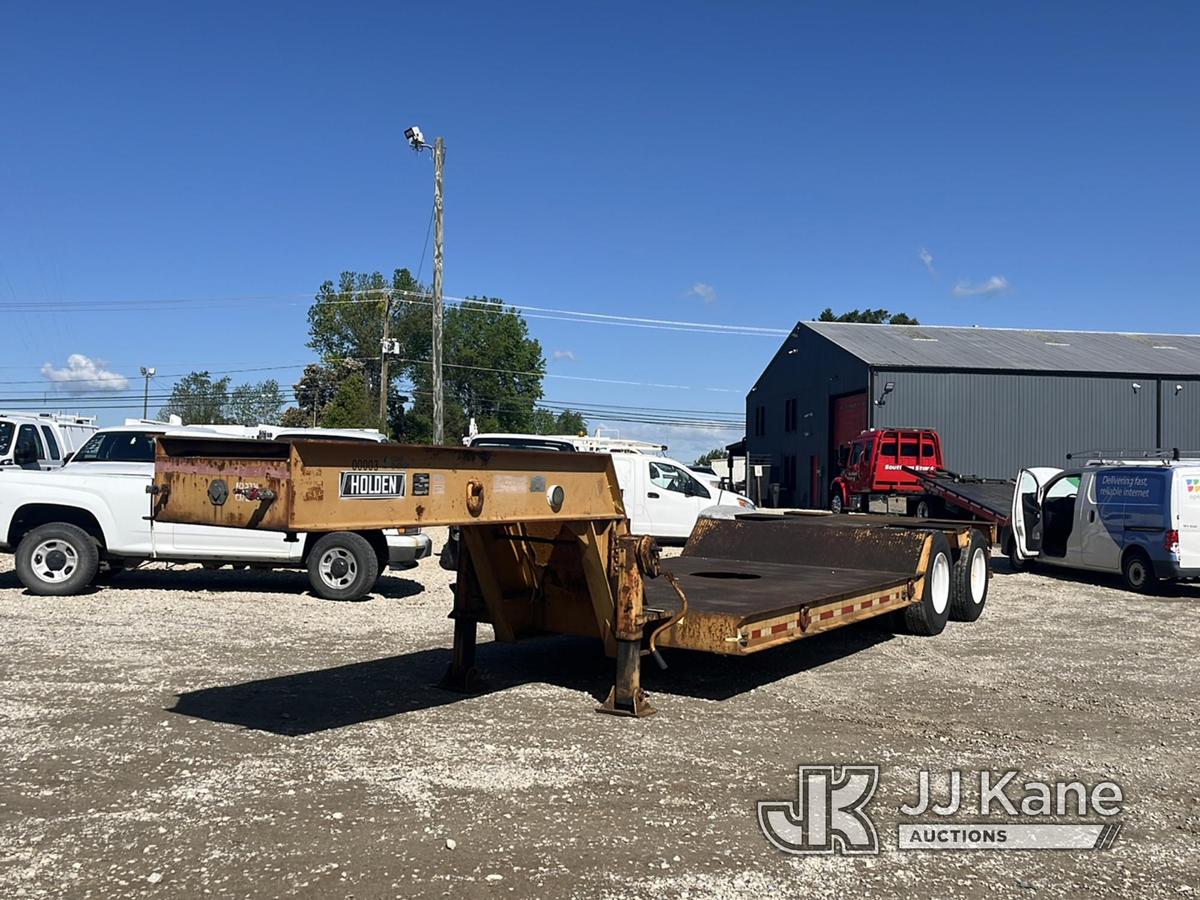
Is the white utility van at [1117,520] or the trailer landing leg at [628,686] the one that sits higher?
the white utility van at [1117,520]

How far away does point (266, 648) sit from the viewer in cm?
929

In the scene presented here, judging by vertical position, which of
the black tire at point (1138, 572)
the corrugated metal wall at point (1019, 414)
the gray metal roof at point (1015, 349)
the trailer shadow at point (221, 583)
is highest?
the gray metal roof at point (1015, 349)

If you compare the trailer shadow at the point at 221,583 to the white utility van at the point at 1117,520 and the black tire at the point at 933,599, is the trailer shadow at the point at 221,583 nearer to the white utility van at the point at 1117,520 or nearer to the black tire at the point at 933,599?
the black tire at the point at 933,599

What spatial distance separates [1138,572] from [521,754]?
1162cm

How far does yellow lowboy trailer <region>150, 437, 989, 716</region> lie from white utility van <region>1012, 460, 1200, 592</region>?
481 cm

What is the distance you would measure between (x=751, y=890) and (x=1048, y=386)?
1562 inches

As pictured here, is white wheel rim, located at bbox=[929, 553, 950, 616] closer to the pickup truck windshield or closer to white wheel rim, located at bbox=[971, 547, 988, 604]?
white wheel rim, located at bbox=[971, 547, 988, 604]

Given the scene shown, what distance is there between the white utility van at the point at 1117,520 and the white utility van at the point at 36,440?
1415 centimetres

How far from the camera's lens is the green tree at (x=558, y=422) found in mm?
96938

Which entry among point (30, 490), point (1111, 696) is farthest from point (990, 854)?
point (30, 490)

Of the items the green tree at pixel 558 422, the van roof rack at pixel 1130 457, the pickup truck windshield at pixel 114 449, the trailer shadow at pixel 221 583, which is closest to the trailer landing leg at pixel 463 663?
the trailer shadow at pixel 221 583

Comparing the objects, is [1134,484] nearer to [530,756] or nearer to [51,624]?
[530,756]

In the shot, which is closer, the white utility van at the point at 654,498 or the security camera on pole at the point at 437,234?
the white utility van at the point at 654,498

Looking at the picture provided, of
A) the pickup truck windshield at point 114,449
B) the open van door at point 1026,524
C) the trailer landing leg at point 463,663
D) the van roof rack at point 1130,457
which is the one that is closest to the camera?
the trailer landing leg at point 463,663
